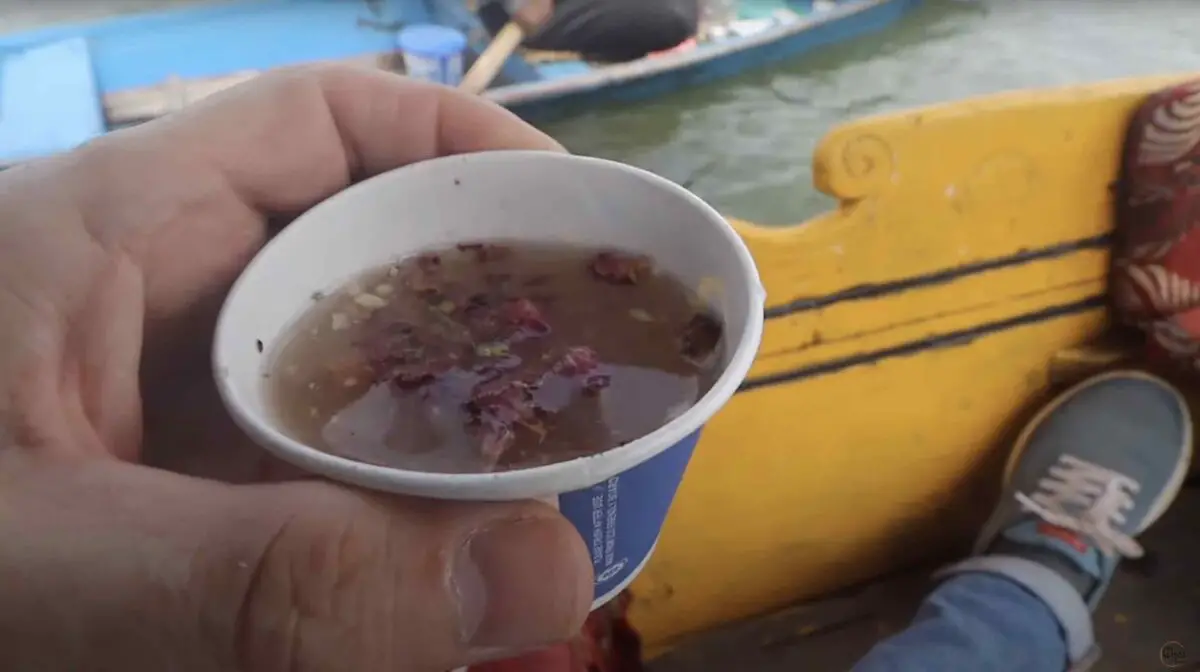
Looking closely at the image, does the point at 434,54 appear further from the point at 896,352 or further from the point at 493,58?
the point at 896,352

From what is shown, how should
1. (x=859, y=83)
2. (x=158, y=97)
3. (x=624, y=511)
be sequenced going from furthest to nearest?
1. (x=158, y=97)
2. (x=859, y=83)
3. (x=624, y=511)

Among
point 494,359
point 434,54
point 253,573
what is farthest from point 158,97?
point 253,573

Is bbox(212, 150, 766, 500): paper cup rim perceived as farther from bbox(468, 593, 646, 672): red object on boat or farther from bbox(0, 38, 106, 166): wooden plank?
bbox(0, 38, 106, 166): wooden plank

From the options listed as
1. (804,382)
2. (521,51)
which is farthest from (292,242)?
(521,51)

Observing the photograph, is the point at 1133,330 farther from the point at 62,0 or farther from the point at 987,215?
Result: the point at 62,0

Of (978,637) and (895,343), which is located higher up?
(895,343)

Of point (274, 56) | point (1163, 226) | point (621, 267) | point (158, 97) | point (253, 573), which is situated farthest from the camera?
point (274, 56)

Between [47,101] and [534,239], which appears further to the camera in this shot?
[47,101]

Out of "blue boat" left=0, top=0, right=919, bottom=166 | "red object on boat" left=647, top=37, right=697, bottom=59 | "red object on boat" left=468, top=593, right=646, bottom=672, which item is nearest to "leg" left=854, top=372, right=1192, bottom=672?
"red object on boat" left=468, top=593, right=646, bottom=672
